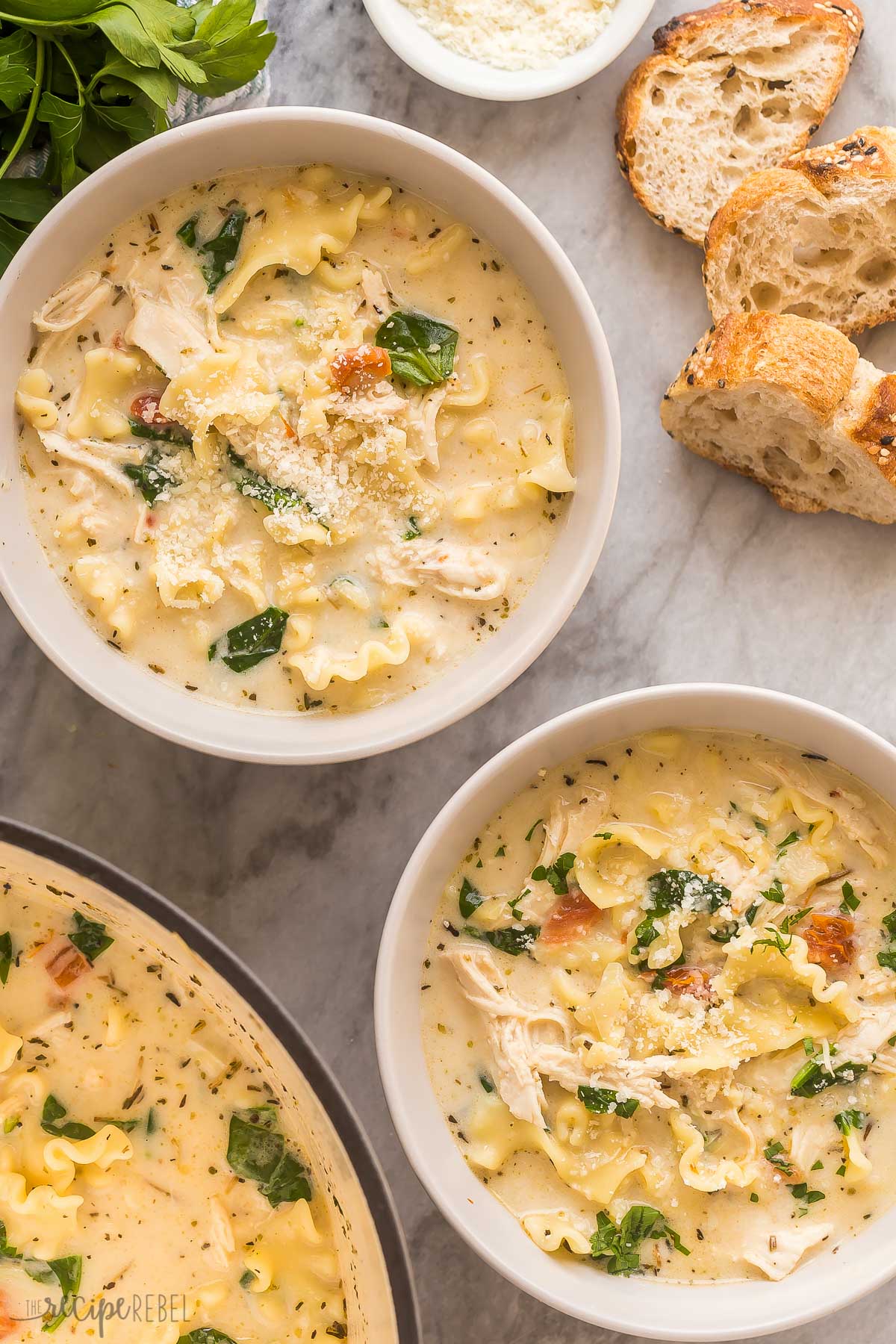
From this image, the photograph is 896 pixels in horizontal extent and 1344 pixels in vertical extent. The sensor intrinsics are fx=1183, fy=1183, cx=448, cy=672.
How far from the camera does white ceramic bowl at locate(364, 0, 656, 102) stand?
3.30 meters

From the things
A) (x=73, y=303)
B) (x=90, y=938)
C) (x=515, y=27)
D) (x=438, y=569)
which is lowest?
(x=90, y=938)

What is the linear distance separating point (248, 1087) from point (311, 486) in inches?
63.3

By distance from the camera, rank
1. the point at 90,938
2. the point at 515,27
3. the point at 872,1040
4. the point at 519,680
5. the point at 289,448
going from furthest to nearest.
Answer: the point at 519,680 → the point at 515,27 → the point at 90,938 → the point at 872,1040 → the point at 289,448

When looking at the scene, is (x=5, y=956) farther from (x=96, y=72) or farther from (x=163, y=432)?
(x=96, y=72)

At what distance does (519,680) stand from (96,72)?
196 cm

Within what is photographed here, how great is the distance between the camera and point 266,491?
116 inches

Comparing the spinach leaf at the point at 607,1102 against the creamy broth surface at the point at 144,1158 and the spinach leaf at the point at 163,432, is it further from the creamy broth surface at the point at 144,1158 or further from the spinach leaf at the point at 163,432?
the spinach leaf at the point at 163,432

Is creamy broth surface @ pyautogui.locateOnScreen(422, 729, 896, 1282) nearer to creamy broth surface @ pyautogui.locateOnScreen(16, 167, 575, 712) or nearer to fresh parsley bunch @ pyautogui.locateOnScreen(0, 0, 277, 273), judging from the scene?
creamy broth surface @ pyautogui.locateOnScreen(16, 167, 575, 712)

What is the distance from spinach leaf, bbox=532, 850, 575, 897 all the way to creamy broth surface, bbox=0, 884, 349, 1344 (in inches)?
36.7

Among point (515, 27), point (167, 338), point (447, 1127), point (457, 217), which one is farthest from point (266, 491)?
point (447, 1127)

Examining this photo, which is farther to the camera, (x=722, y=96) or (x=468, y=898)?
(x=722, y=96)

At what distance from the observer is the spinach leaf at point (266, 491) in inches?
115

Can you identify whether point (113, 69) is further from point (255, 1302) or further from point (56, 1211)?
point (255, 1302)

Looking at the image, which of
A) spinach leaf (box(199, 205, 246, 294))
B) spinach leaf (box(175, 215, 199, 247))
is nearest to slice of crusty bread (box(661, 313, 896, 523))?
spinach leaf (box(199, 205, 246, 294))
